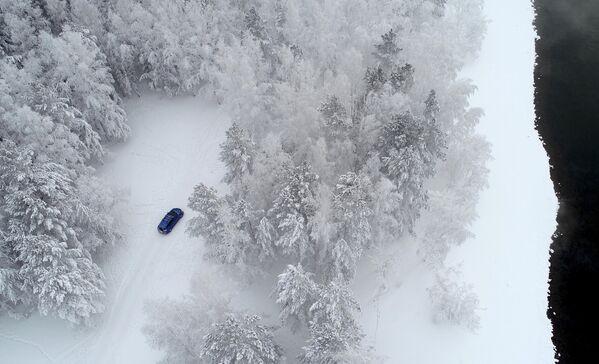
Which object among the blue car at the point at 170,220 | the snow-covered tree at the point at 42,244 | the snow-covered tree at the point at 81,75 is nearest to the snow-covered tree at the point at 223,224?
the blue car at the point at 170,220

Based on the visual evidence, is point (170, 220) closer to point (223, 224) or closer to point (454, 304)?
point (223, 224)

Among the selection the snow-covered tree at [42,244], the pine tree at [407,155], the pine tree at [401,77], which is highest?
the pine tree at [401,77]

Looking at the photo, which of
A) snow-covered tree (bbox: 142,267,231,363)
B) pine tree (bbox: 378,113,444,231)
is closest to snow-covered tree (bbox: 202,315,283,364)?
snow-covered tree (bbox: 142,267,231,363)

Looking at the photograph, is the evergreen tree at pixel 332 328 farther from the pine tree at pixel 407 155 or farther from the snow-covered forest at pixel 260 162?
the pine tree at pixel 407 155

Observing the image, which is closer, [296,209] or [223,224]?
[296,209]

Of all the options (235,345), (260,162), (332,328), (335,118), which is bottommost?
(235,345)

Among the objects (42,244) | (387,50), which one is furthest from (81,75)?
(387,50)

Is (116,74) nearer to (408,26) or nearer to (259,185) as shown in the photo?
(259,185)
